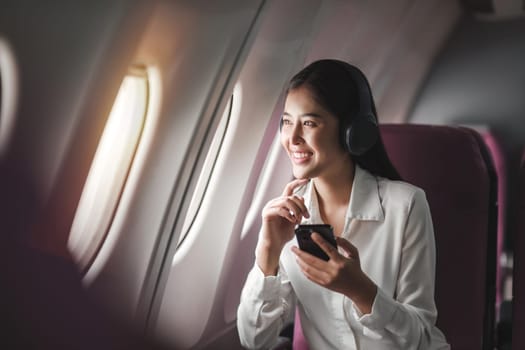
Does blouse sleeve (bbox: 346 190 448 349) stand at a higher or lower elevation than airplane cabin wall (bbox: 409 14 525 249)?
lower

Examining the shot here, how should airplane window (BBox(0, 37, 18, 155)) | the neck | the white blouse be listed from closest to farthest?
airplane window (BBox(0, 37, 18, 155)) < the white blouse < the neck

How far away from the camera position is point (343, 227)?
166 centimetres

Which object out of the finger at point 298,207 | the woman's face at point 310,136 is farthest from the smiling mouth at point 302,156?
the finger at point 298,207

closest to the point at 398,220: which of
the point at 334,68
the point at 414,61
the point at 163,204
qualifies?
the point at 334,68

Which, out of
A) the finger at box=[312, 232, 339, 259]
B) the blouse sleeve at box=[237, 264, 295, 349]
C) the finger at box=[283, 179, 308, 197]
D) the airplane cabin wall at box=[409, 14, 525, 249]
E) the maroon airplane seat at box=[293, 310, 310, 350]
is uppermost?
the airplane cabin wall at box=[409, 14, 525, 249]

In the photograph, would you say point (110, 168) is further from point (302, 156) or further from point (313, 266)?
point (313, 266)

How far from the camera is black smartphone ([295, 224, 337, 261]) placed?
135cm

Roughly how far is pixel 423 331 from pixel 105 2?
106cm

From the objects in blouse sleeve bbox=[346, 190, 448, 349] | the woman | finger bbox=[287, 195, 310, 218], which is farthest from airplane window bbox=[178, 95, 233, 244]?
blouse sleeve bbox=[346, 190, 448, 349]

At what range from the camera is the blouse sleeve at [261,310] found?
1585mm

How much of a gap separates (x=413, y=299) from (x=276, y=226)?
40 cm

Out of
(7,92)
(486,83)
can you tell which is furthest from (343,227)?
(486,83)

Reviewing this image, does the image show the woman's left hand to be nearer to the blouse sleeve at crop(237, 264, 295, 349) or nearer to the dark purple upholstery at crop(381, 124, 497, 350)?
the blouse sleeve at crop(237, 264, 295, 349)

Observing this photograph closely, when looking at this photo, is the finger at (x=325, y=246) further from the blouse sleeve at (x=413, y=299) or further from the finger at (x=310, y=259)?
the blouse sleeve at (x=413, y=299)
